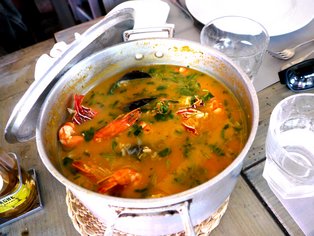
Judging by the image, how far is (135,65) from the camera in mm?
1188

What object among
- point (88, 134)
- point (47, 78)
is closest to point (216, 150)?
point (88, 134)

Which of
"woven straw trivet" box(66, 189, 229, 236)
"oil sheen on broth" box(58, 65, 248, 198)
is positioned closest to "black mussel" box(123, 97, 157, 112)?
"oil sheen on broth" box(58, 65, 248, 198)

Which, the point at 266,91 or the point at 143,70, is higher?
the point at 143,70

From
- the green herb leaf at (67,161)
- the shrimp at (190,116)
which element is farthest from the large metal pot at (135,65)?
the shrimp at (190,116)

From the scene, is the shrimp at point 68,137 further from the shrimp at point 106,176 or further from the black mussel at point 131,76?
the black mussel at point 131,76

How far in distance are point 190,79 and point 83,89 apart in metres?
0.36

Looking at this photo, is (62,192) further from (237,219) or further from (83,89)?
(237,219)

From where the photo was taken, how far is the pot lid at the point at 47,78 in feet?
2.81

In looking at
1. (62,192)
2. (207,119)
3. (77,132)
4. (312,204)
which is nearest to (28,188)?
(62,192)

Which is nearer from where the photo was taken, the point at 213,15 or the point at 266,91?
the point at 266,91

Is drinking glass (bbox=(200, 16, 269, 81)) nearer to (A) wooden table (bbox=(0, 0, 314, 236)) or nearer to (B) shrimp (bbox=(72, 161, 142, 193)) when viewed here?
(A) wooden table (bbox=(0, 0, 314, 236))

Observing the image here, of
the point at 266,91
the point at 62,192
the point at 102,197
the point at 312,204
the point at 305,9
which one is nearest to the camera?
the point at 102,197

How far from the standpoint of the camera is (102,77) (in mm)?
1169

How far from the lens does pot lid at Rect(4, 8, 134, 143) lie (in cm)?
86
